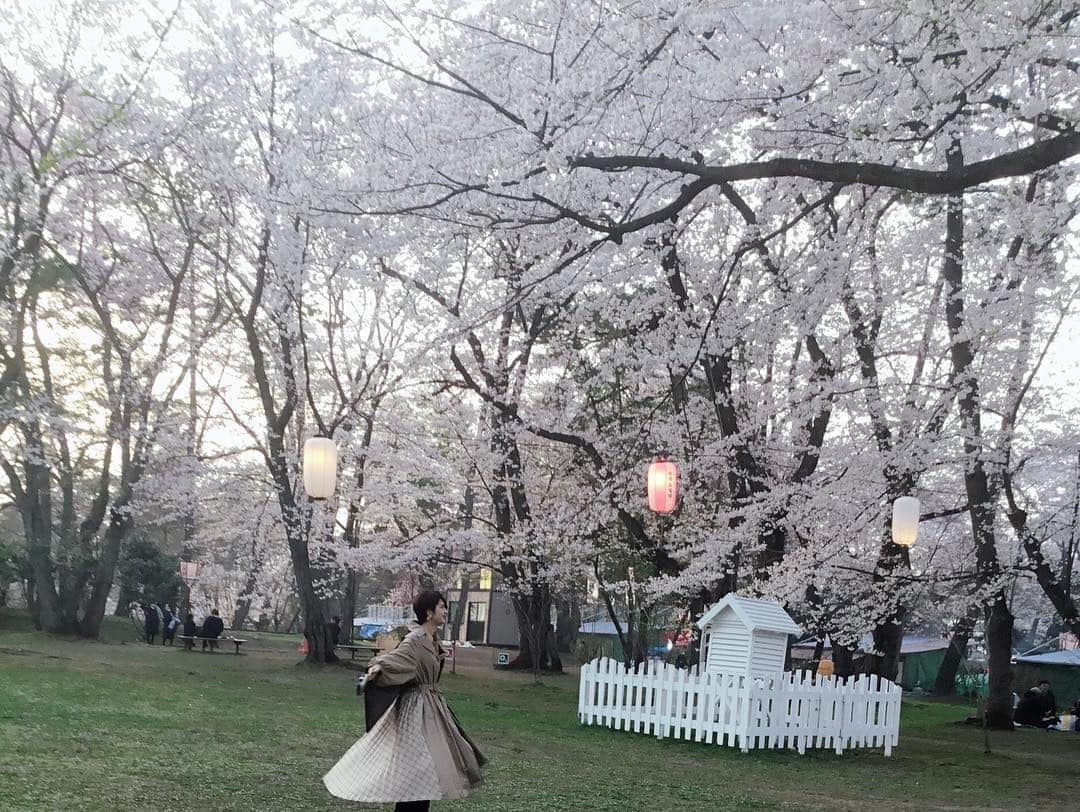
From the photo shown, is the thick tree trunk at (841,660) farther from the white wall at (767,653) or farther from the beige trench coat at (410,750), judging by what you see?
the beige trench coat at (410,750)

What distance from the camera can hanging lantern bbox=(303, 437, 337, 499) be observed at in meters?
14.1

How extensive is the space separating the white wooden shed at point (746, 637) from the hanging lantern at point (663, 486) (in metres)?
1.41

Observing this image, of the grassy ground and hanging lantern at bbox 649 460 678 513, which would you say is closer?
the grassy ground

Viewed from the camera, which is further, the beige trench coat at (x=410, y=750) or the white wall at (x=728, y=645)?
the white wall at (x=728, y=645)

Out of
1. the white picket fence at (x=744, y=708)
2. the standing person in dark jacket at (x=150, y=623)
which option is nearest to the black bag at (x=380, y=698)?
the white picket fence at (x=744, y=708)

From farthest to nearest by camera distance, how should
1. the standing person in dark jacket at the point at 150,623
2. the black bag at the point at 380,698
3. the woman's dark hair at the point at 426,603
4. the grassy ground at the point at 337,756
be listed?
the standing person in dark jacket at the point at 150,623 → the grassy ground at the point at 337,756 → the woman's dark hair at the point at 426,603 → the black bag at the point at 380,698

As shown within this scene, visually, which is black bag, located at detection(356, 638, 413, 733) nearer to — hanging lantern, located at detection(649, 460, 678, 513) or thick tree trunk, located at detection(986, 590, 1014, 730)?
hanging lantern, located at detection(649, 460, 678, 513)

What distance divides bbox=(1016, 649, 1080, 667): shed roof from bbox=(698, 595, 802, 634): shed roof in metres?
A: 13.9

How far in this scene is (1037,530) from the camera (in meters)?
13.6

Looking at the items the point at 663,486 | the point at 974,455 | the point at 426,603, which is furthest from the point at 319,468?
the point at 426,603

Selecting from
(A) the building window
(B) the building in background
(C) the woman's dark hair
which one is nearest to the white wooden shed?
(C) the woman's dark hair

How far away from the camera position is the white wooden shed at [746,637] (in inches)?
434

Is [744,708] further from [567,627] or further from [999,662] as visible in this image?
[567,627]

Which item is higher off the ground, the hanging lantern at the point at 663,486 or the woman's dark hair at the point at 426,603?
the hanging lantern at the point at 663,486
